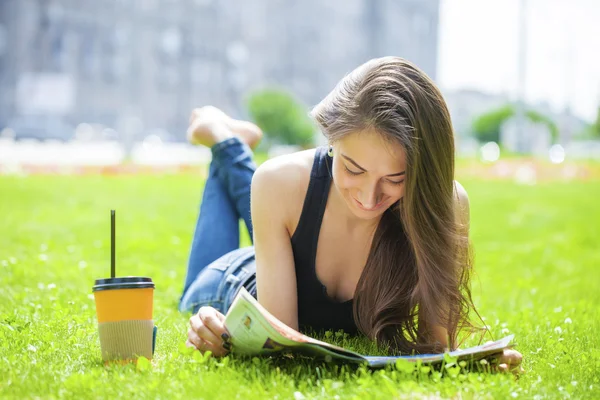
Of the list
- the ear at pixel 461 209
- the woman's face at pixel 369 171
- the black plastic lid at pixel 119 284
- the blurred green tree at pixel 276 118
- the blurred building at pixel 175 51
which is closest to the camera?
the black plastic lid at pixel 119 284

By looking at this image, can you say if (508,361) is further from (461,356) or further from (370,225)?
(370,225)

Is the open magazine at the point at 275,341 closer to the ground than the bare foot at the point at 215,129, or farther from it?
closer to the ground

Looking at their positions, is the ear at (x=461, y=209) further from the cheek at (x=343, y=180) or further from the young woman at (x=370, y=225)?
the cheek at (x=343, y=180)

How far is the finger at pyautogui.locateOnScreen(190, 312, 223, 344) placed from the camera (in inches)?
91.7

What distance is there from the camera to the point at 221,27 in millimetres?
41812

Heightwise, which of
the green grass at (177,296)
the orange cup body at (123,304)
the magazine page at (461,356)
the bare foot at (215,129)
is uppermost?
the bare foot at (215,129)

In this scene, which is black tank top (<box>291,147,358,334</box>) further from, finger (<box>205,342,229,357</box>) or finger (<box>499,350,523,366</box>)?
finger (<box>499,350,523,366</box>)

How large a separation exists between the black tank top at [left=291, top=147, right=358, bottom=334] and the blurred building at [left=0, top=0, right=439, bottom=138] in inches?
1146

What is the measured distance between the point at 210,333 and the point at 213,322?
4 centimetres

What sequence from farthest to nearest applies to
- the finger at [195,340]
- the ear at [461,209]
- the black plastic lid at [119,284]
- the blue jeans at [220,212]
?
1. the blue jeans at [220,212]
2. the ear at [461,209]
3. the finger at [195,340]
4. the black plastic lid at [119,284]

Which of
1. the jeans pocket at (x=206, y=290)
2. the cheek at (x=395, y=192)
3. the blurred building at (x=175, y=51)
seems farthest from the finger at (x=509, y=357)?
the blurred building at (x=175, y=51)

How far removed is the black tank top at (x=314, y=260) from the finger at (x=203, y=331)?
1.47ft

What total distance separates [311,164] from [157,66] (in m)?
37.2

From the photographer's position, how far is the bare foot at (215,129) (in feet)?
11.9
